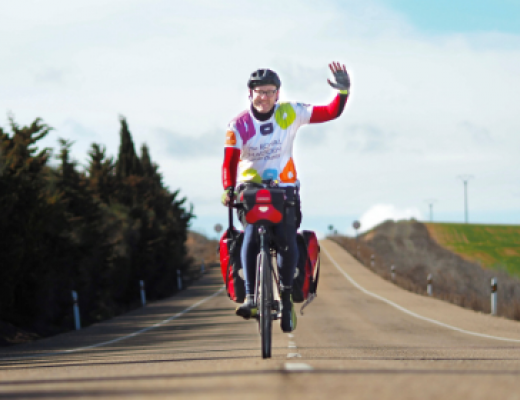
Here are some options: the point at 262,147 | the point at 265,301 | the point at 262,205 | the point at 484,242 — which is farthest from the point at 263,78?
the point at 484,242

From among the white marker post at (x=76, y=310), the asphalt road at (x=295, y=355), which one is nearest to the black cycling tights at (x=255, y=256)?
the asphalt road at (x=295, y=355)

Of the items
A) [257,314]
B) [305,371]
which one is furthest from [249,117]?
[305,371]

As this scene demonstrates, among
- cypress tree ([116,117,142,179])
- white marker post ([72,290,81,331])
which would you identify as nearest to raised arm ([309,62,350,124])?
white marker post ([72,290,81,331])

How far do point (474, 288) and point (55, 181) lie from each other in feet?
95.8

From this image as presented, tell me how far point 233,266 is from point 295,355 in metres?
1.36

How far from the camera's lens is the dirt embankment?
31584 millimetres

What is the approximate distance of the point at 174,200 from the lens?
5294 cm

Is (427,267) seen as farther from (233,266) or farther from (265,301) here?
(265,301)

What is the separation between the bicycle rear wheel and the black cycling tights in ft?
0.89

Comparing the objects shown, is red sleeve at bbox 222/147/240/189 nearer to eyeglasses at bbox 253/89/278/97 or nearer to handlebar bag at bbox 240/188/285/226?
handlebar bag at bbox 240/188/285/226

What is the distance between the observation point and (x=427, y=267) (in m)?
62.8

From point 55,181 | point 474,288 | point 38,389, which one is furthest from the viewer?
point 474,288

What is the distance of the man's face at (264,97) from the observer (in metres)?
8.19

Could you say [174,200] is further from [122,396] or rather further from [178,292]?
[122,396]
